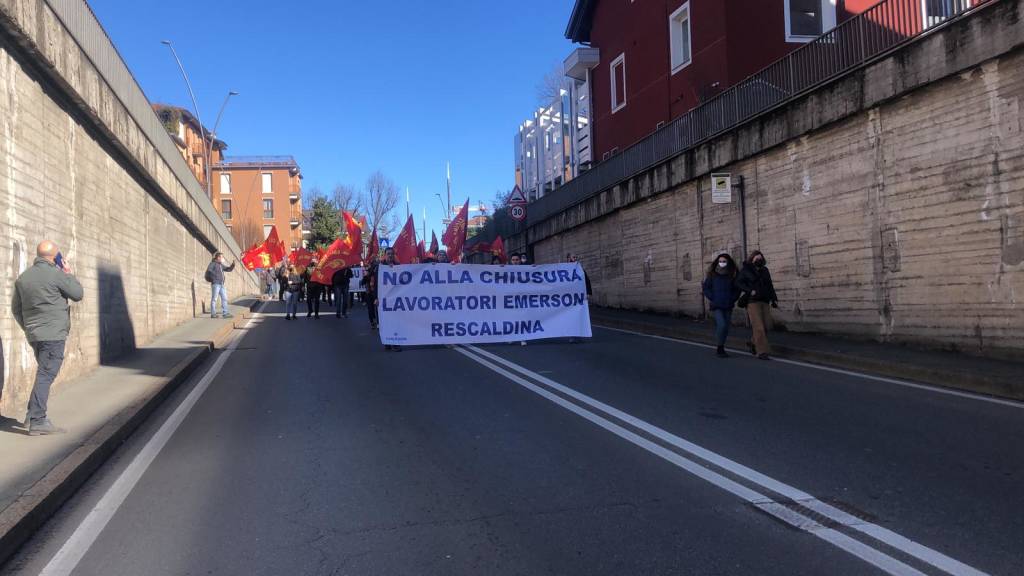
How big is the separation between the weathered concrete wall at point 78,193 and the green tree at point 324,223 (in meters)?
56.4

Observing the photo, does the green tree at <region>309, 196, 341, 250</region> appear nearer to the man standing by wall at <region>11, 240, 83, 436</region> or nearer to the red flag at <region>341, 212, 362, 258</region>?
the red flag at <region>341, 212, 362, 258</region>

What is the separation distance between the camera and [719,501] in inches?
188

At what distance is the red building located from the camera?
2105 centimetres

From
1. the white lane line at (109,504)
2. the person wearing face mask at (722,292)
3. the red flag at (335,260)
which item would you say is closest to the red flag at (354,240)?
the red flag at (335,260)

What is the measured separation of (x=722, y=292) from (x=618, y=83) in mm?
18787

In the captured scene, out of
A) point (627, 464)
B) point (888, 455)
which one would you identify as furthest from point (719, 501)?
point (888, 455)

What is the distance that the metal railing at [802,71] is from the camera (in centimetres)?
1257

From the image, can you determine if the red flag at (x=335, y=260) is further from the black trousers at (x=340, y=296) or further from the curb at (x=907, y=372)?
the curb at (x=907, y=372)

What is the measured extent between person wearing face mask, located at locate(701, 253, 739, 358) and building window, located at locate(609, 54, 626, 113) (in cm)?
1730

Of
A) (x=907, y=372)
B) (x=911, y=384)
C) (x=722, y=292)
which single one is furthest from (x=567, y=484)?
(x=722, y=292)

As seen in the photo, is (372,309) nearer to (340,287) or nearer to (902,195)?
(340,287)

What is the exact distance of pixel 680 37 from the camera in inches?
950

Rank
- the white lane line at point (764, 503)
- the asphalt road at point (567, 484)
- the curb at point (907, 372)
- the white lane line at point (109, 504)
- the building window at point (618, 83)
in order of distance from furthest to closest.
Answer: the building window at point (618, 83) < the curb at point (907, 372) < the white lane line at point (109, 504) < the asphalt road at point (567, 484) < the white lane line at point (764, 503)

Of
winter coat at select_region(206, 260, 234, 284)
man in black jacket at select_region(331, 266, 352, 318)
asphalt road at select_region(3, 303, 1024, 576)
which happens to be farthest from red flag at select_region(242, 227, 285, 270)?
asphalt road at select_region(3, 303, 1024, 576)
